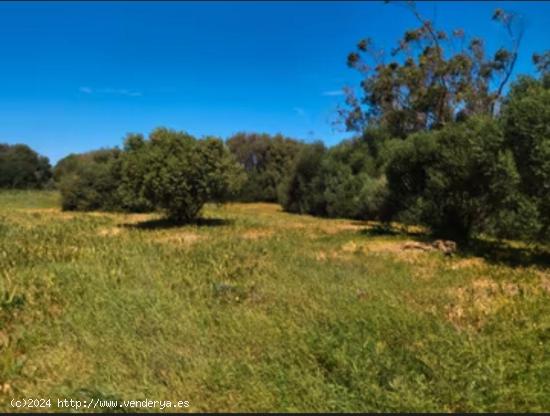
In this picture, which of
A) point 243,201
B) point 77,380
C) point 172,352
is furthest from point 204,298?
point 243,201

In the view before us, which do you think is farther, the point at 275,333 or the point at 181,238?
the point at 181,238

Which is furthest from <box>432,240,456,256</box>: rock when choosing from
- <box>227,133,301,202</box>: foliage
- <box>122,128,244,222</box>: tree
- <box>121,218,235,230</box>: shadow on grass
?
<box>227,133,301,202</box>: foliage

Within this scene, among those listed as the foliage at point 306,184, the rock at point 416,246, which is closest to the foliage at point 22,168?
the foliage at point 306,184

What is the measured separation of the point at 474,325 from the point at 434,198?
421 inches

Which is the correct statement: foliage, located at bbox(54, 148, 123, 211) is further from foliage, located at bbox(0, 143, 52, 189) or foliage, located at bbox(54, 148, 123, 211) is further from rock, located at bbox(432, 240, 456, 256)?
foliage, located at bbox(0, 143, 52, 189)


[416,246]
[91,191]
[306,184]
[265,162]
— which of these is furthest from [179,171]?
[265,162]

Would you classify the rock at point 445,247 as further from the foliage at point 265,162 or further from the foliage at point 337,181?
the foliage at point 265,162

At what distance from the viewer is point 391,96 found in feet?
106

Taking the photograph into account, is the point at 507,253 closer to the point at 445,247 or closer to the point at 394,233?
the point at 445,247

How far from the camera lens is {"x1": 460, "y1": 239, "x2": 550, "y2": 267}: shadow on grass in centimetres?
1148

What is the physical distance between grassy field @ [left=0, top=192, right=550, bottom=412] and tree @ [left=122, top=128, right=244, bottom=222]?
8.36 m

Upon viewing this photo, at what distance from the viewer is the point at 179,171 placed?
1817 centimetres

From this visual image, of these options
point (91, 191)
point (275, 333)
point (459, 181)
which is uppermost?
point (459, 181)

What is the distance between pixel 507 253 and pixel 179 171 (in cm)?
1155
